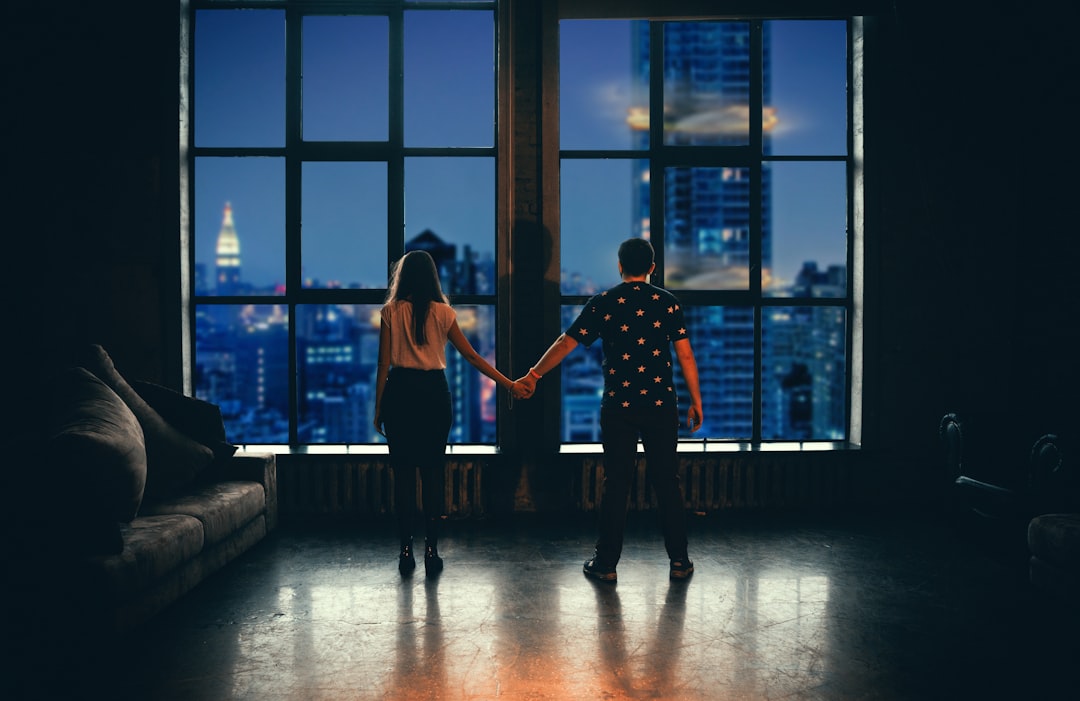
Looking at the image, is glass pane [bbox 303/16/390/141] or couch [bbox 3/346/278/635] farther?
glass pane [bbox 303/16/390/141]

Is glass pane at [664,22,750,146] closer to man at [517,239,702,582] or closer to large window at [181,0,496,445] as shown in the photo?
large window at [181,0,496,445]

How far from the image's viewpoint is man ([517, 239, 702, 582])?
134 inches

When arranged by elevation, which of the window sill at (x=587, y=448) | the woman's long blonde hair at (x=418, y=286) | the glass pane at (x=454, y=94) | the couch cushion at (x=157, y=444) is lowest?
the window sill at (x=587, y=448)

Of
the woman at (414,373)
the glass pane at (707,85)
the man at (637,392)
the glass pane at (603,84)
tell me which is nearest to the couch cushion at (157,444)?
the woman at (414,373)

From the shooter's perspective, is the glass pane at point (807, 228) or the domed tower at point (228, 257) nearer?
the domed tower at point (228, 257)

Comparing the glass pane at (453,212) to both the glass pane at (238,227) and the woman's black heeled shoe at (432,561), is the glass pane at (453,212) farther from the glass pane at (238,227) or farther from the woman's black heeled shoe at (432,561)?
the woman's black heeled shoe at (432,561)

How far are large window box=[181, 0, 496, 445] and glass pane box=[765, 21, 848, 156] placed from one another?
200 centimetres

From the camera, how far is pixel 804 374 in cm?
517

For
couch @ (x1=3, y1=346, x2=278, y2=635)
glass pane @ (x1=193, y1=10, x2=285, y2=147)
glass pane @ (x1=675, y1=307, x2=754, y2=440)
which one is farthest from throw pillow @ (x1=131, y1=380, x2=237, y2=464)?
glass pane @ (x1=675, y1=307, x2=754, y2=440)

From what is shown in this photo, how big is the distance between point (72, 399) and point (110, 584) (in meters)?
1.01

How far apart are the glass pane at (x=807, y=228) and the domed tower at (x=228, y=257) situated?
143 inches

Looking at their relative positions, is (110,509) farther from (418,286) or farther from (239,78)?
(239,78)

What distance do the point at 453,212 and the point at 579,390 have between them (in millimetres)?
1488

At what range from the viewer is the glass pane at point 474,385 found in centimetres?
502
